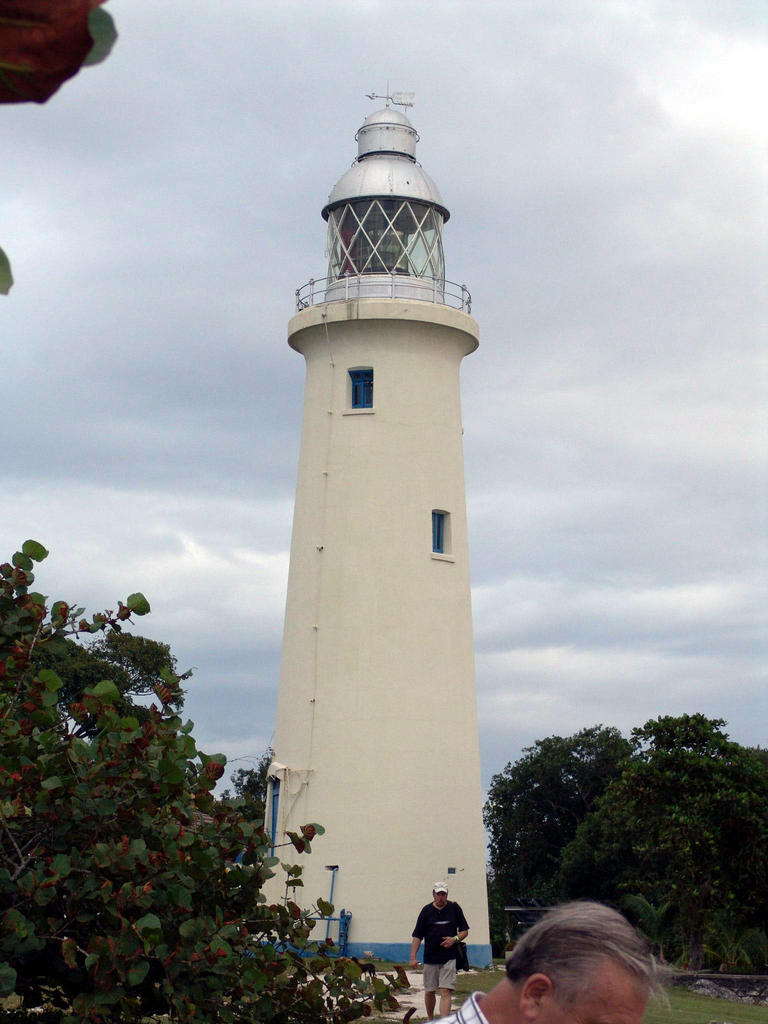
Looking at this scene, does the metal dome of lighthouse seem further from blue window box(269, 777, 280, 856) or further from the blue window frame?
blue window box(269, 777, 280, 856)

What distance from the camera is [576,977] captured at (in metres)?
3.03

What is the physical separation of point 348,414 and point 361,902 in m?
8.60

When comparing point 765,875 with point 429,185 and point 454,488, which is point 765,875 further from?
point 429,185

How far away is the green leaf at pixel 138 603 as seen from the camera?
9148mm

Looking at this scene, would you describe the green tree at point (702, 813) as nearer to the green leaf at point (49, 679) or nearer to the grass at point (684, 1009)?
the grass at point (684, 1009)

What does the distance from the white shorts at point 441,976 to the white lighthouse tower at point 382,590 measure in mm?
8054

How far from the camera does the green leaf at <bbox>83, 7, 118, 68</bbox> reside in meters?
1.59

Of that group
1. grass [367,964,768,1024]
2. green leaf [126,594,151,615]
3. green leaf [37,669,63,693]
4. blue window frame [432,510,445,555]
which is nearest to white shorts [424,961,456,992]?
grass [367,964,768,1024]

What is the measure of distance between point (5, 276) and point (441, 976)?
544 inches

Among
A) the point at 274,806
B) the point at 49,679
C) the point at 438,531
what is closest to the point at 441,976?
the point at 49,679

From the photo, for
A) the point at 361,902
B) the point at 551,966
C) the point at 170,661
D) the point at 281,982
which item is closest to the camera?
the point at 551,966

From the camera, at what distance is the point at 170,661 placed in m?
36.7

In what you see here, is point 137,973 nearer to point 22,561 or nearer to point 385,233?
point 22,561

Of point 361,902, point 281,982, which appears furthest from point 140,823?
point 361,902
